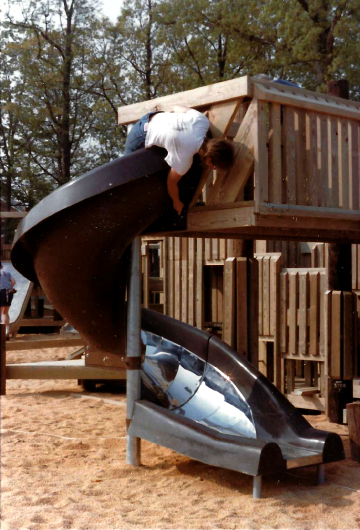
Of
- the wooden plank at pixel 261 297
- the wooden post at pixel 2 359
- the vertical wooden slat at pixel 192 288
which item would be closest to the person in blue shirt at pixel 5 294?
the vertical wooden slat at pixel 192 288

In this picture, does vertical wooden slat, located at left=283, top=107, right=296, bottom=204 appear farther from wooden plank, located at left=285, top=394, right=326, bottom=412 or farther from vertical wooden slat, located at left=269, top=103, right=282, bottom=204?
wooden plank, located at left=285, top=394, right=326, bottom=412

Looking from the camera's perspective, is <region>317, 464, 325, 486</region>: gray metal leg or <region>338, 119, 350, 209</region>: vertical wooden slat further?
<region>338, 119, 350, 209</region>: vertical wooden slat

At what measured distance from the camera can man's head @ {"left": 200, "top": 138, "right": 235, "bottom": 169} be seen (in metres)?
5.51

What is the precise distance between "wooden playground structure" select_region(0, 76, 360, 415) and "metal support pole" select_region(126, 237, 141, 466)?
1.20 feet

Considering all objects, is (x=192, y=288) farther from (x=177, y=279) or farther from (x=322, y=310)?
(x=322, y=310)

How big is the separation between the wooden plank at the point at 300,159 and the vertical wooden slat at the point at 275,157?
25 cm

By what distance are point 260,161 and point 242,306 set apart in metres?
3.06

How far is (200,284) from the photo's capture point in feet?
37.9

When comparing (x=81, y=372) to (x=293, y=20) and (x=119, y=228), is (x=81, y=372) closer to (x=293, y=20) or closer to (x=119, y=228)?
(x=119, y=228)

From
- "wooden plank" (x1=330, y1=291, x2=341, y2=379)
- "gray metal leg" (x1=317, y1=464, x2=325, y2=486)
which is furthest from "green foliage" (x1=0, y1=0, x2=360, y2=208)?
"gray metal leg" (x1=317, y1=464, x2=325, y2=486)

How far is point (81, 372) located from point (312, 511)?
204 inches

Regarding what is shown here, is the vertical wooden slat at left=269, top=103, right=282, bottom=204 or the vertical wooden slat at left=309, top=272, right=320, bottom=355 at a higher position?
the vertical wooden slat at left=269, top=103, right=282, bottom=204

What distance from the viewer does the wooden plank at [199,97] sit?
221 inches

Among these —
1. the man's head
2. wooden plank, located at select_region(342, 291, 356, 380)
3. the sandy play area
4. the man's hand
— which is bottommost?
the sandy play area
